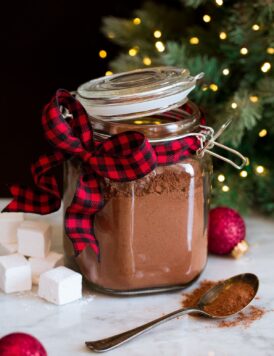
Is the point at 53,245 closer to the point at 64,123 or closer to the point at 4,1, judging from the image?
the point at 64,123

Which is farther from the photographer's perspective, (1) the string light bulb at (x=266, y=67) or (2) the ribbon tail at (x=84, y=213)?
(1) the string light bulb at (x=266, y=67)

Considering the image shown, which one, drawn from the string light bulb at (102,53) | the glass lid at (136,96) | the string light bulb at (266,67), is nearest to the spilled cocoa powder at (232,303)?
the glass lid at (136,96)

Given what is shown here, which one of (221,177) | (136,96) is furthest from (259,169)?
(136,96)

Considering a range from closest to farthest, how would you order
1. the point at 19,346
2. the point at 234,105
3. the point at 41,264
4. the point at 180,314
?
the point at 19,346
the point at 180,314
the point at 41,264
the point at 234,105

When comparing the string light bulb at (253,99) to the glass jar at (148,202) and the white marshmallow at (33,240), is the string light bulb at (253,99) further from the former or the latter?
the white marshmallow at (33,240)

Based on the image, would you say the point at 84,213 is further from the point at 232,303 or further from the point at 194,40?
the point at 194,40

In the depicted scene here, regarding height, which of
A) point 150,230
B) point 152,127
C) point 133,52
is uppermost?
point 133,52

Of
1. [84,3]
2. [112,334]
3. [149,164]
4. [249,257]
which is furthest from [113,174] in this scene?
[84,3]
